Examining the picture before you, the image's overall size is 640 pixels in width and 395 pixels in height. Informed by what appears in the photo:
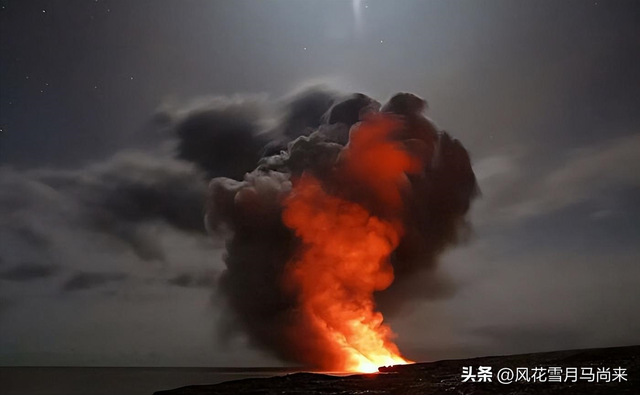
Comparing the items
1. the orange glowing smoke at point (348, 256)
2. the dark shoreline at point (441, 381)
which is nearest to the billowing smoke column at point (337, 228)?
the orange glowing smoke at point (348, 256)

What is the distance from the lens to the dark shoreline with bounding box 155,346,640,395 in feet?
33.4

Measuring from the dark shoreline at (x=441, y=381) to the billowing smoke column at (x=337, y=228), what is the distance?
17.7 inches

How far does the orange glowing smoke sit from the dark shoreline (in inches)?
18.5

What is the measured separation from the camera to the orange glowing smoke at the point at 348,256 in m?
11.5

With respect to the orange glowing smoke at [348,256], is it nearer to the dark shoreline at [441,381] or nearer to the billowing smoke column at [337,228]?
the billowing smoke column at [337,228]

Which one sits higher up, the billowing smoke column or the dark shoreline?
the billowing smoke column

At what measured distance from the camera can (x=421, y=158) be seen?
479 inches

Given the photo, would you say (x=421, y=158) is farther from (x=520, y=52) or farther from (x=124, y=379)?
(x=124, y=379)

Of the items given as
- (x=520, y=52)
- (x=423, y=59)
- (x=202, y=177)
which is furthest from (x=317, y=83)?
(x=520, y=52)

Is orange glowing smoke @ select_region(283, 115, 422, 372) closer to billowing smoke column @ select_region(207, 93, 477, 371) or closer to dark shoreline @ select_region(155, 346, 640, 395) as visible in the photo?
billowing smoke column @ select_region(207, 93, 477, 371)

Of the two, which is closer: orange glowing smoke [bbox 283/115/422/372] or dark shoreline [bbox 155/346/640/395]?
dark shoreline [bbox 155/346/640/395]

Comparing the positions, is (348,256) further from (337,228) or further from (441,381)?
(441,381)

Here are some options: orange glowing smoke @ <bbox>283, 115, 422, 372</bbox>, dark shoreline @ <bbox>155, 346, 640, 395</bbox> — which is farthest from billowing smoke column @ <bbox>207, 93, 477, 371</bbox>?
dark shoreline @ <bbox>155, 346, 640, 395</bbox>

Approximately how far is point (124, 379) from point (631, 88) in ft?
33.9
